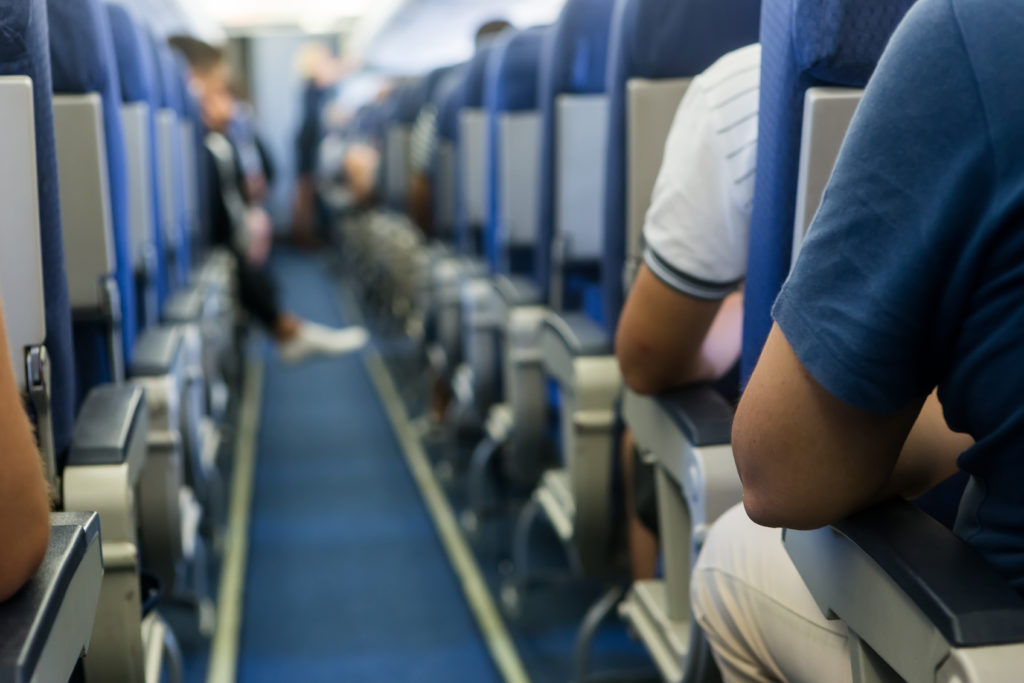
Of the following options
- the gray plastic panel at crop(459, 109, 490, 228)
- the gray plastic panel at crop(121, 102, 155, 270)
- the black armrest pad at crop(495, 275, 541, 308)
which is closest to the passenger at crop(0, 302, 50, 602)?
the gray plastic panel at crop(121, 102, 155, 270)

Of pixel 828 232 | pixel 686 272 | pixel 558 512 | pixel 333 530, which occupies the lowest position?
pixel 333 530

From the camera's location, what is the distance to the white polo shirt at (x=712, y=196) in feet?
4.42

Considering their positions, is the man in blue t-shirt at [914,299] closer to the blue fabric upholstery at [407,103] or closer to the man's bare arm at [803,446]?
the man's bare arm at [803,446]

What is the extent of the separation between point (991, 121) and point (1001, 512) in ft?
1.08

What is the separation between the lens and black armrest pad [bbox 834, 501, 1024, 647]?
786 mm

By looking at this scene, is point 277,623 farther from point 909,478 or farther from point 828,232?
point 828,232

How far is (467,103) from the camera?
11.6 ft

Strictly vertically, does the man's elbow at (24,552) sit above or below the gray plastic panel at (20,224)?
below

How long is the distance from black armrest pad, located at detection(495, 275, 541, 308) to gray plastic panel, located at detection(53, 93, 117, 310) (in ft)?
3.30

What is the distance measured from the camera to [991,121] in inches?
29.8

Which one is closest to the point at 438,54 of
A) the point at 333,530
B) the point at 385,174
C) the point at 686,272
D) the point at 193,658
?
the point at 385,174

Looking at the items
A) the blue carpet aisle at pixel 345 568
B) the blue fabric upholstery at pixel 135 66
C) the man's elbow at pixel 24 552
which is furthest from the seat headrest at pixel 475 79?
the man's elbow at pixel 24 552

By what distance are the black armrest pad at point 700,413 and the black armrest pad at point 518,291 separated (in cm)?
96

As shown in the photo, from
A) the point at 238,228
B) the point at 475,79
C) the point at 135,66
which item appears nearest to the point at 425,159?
the point at 238,228
